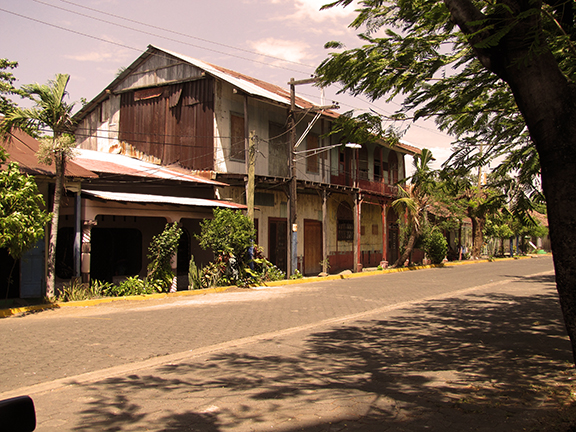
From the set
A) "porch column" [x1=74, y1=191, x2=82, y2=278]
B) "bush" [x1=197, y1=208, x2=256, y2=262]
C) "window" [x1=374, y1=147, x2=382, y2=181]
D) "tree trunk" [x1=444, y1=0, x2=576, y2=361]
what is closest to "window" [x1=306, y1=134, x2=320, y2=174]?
"window" [x1=374, y1=147, x2=382, y2=181]

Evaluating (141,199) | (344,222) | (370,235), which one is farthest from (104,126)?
(370,235)

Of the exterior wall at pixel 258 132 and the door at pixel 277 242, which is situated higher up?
the exterior wall at pixel 258 132

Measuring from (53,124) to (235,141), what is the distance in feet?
27.0

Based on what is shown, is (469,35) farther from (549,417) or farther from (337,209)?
(337,209)

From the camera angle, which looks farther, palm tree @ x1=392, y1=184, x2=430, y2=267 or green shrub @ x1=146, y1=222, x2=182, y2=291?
palm tree @ x1=392, y1=184, x2=430, y2=267

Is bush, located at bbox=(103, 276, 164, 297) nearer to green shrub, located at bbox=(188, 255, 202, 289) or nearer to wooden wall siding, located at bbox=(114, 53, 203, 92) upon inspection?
green shrub, located at bbox=(188, 255, 202, 289)

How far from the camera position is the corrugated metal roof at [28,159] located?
456 inches

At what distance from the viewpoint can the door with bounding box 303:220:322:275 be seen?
2298cm

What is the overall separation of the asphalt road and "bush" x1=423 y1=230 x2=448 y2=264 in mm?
16156

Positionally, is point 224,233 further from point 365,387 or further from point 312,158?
point 365,387

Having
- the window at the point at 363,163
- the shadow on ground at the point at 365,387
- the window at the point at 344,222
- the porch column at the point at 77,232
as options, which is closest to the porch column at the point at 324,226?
the window at the point at 344,222

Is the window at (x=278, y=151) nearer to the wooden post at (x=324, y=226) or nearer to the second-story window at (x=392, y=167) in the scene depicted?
the wooden post at (x=324, y=226)

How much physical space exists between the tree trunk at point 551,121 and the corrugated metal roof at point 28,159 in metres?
10.6

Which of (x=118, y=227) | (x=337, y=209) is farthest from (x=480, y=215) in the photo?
(x=337, y=209)
